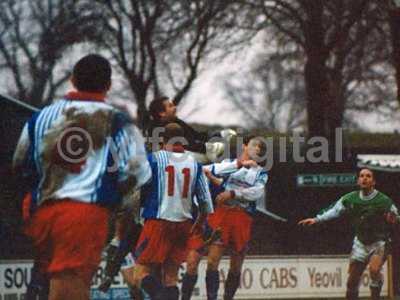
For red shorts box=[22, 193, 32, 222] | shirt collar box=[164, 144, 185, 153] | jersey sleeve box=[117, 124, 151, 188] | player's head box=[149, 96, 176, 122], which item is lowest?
red shorts box=[22, 193, 32, 222]

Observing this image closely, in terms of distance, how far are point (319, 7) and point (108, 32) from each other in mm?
5352

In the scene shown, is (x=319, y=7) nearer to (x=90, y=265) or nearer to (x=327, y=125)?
(x=327, y=125)

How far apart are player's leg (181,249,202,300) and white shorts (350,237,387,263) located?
2.22 meters

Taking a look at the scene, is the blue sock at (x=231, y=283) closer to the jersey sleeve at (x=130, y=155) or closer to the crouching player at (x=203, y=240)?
the crouching player at (x=203, y=240)

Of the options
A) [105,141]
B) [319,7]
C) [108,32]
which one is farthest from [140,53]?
[105,141]

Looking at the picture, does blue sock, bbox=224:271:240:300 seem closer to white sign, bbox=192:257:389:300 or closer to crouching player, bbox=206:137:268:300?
crouching player, bbox=206:137:268:300

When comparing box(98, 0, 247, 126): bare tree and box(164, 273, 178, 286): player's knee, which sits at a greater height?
box(98, 0, 247, 126): bare tree

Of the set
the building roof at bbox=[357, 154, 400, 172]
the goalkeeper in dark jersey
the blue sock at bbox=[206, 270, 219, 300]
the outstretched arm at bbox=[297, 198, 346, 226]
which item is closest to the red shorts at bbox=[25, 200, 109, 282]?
the blue sock at bbox=[206, 270, 219, 300]

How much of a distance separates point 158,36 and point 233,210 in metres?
15.5

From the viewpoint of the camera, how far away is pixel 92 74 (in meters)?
7.36

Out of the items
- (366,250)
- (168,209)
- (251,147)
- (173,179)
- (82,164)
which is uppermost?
(251,147)

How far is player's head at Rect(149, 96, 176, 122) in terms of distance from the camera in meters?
13.1
